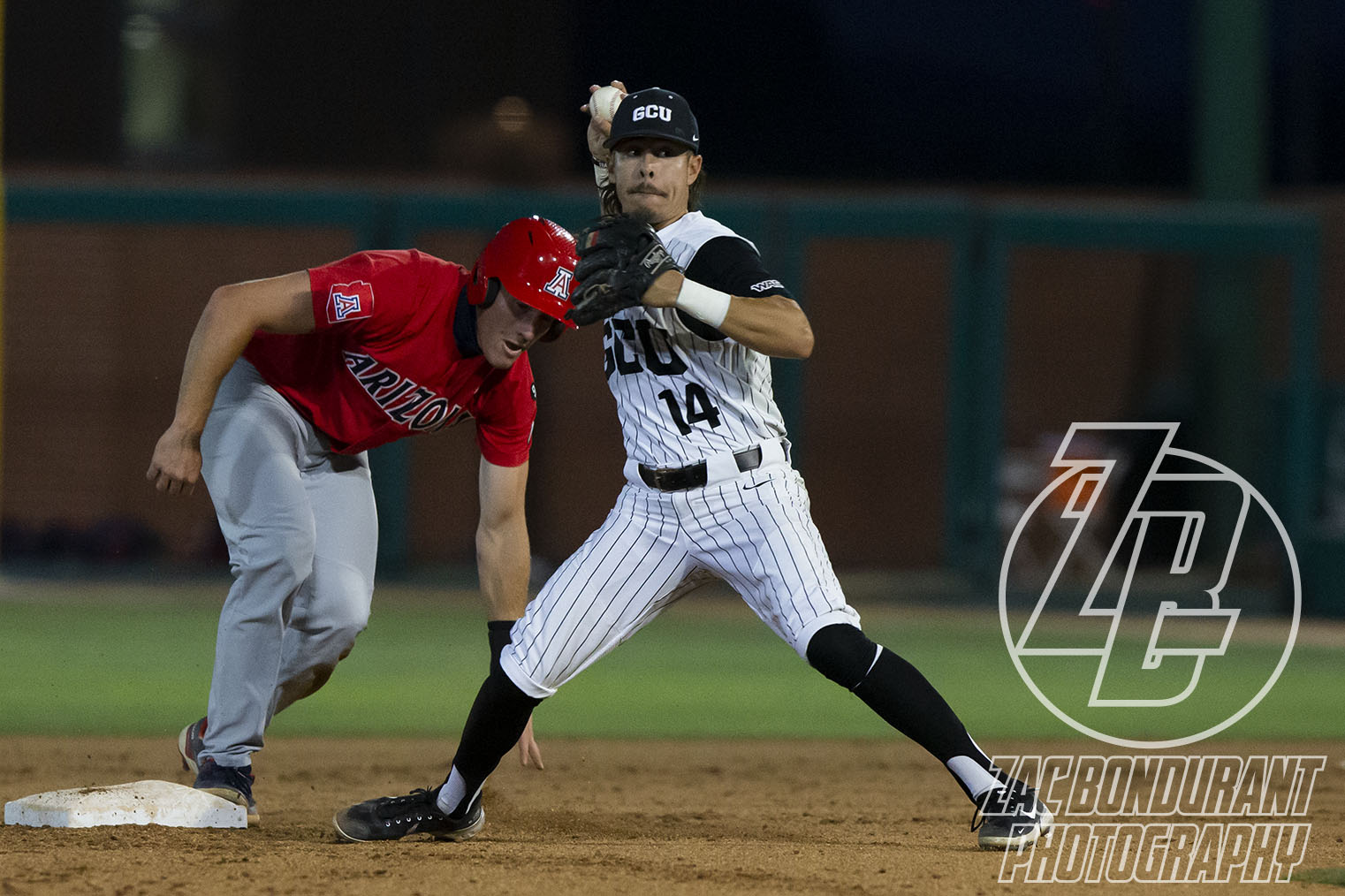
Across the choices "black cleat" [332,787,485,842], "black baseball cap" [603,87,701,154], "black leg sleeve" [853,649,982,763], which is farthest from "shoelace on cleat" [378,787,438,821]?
"black baseball cap" [603,87,701,154]

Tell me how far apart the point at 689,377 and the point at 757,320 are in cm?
31

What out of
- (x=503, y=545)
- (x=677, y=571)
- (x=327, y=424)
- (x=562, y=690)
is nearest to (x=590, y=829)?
(x=503, y=545)

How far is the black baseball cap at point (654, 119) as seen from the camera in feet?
11.9

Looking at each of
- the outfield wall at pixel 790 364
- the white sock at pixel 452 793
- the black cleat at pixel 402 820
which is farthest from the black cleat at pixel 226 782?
the outfield wall at pixel 790 364

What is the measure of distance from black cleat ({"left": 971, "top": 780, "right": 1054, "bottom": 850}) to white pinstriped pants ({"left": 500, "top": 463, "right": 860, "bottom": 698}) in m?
0.50

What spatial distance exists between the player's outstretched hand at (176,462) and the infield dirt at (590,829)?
84 centimetres

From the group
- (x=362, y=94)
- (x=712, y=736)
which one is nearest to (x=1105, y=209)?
(x=712, y=736)

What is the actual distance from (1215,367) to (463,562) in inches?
238

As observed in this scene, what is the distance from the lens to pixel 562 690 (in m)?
7.39

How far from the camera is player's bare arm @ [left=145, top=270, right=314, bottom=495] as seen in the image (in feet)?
12.4

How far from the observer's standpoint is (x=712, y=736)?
6066mm

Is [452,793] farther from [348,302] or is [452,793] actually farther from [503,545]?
[348,302]

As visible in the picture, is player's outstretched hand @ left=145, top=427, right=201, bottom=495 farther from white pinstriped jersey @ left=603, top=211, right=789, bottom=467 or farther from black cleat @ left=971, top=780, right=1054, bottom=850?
black cleat @ left=971, top=780, right=1054, bottom=850

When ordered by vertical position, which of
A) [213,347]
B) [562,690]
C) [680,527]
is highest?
[213,347]
